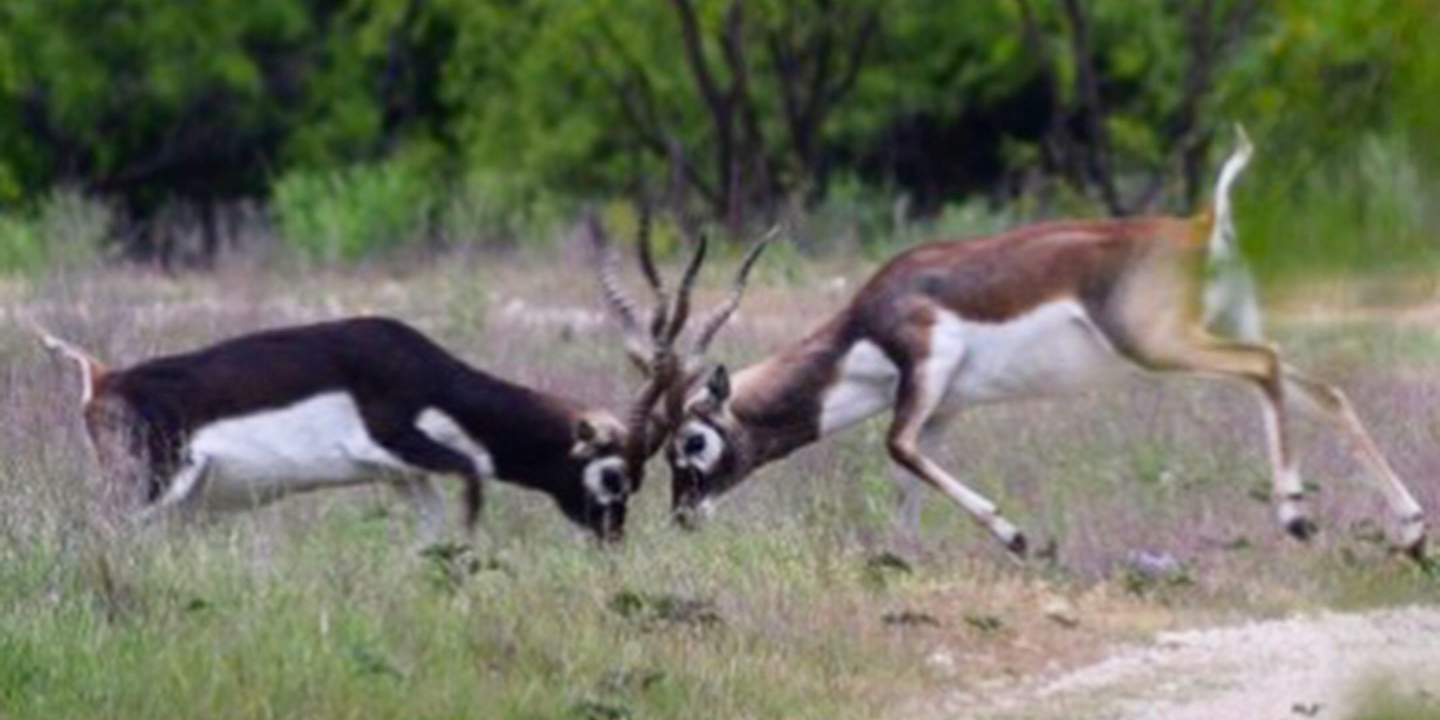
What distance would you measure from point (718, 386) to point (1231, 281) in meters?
9.34

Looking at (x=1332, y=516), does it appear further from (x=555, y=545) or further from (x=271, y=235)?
(x=271, y=235)

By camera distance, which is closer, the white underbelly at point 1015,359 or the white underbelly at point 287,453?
the white underbelly at point 287,453

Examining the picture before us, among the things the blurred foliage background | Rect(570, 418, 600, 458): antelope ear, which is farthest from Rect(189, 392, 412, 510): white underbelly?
the blurred foliage background

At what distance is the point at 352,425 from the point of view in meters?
13.7

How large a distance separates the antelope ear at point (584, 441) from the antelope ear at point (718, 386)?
0.81 meters

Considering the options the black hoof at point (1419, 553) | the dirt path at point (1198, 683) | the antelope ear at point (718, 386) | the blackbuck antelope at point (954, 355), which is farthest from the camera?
the antelope ear at point (718, 386)

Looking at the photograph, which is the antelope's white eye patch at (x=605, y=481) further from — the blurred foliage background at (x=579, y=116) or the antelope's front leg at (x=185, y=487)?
the blurred foliage background at (x=579, y=116)

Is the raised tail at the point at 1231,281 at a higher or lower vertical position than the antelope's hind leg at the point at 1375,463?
higher

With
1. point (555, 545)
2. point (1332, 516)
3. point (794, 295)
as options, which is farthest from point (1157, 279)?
point (794, 295)

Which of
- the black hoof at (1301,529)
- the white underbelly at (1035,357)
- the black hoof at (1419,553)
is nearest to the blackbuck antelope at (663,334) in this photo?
the white underbelly at (1035,357)

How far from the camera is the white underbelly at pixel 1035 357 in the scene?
14617 millimetres

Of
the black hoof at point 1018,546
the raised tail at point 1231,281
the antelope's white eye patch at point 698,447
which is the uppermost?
the raised tail at point 1231,281

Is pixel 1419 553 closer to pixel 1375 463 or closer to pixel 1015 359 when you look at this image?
pixel 1375 463

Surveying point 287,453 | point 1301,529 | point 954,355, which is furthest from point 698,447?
point 1301,529
